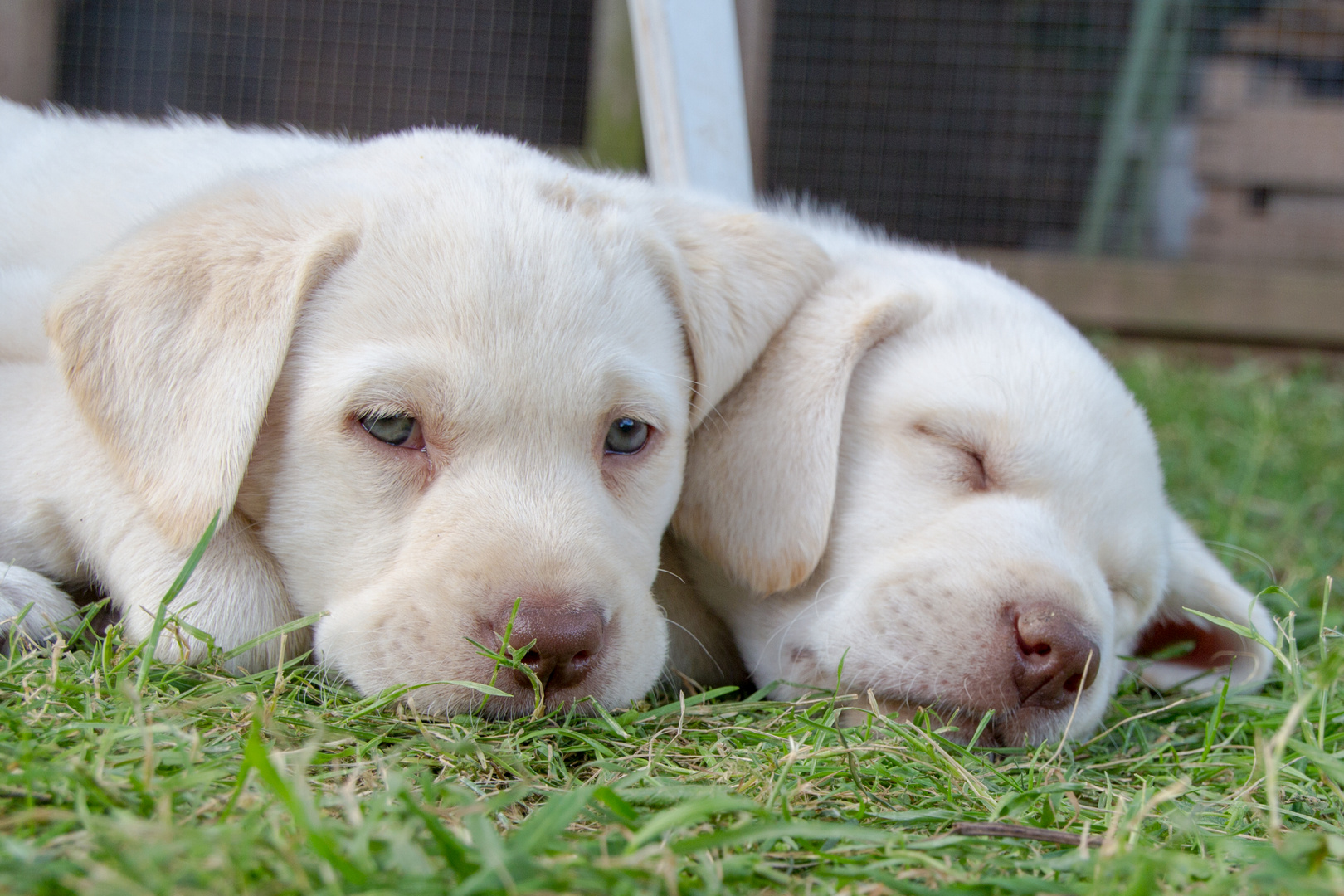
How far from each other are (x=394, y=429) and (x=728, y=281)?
0.87 metres

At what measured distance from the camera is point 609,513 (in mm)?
2246

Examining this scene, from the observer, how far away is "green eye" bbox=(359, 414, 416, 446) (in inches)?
84.0

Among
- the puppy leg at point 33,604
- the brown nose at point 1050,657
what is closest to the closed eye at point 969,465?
the brown nose at point 1050,657

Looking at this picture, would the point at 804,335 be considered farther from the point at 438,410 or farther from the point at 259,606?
the point at 259,606

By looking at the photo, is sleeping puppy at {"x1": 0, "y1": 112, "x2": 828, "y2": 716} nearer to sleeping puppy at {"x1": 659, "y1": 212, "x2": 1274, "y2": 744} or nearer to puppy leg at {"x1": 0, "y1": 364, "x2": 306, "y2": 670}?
puppy leg at {"x1": 0, "y1": 364, "x2": 306, "y2": 670}

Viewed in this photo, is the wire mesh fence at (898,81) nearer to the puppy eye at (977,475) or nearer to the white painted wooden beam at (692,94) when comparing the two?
the white painted wooden beam at (692,94)

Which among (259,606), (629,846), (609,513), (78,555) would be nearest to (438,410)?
(609,513)

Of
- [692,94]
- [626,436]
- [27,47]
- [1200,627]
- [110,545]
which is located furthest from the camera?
[27,47]

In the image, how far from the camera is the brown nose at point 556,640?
6.25ft

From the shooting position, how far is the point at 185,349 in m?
2.12

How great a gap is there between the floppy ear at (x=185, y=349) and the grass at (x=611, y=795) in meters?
0.32

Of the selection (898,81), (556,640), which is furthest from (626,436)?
(898,81)

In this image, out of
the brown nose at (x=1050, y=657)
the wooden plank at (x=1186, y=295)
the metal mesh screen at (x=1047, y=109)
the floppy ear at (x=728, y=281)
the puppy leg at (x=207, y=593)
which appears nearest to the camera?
the puppy leg at (x=207, y=593)

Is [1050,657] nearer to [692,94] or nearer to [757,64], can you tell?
[692,94]
